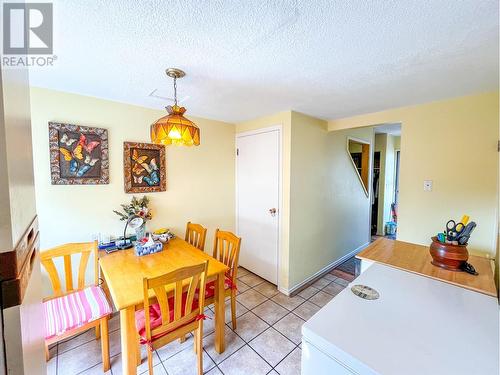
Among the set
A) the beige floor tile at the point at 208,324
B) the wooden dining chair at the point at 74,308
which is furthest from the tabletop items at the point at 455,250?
the wooden dining chair at the point at 74,308

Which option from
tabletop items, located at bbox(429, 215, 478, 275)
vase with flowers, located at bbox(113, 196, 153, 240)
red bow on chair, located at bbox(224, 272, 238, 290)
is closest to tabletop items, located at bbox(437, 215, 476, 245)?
tabletop items, located at bbox(429, 215, 478, 275)

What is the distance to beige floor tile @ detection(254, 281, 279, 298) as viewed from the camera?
257cm

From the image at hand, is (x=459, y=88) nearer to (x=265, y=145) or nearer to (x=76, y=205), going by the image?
(x=265, y=145)

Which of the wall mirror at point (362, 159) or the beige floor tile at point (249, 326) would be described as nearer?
the beige floor tile at point (249, 326)

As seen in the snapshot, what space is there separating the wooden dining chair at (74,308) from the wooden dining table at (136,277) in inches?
5.7

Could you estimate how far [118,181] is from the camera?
219 centimetres

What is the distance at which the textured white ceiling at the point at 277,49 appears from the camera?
38.3 inches

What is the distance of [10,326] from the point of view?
1.27 feet

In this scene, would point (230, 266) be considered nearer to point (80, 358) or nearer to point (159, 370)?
A: point (159, 370)

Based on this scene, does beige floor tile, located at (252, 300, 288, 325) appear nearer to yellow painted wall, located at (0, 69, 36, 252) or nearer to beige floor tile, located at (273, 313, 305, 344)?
beige floor tile, located at (273, 313, 305, 344)

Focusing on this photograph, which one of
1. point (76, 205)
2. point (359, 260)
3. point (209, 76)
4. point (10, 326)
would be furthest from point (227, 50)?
point (76, 205)

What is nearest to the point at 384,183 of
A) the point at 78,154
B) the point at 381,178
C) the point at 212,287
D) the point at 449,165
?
the point at 381,178

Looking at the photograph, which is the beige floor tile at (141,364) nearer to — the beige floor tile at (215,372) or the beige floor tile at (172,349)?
the beige floor tile at (172,349)

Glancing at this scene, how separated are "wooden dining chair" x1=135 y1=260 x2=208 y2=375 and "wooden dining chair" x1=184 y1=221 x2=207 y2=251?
72 cm
